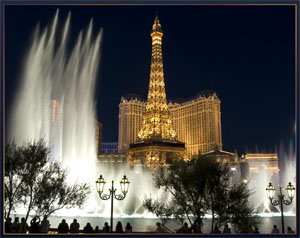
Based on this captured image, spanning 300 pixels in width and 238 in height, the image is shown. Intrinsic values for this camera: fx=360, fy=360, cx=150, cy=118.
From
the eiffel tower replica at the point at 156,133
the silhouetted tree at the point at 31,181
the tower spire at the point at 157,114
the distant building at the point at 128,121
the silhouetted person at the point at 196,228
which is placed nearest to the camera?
the silhouetted tree at the point at 31,181

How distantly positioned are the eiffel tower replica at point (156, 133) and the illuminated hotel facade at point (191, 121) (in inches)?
919

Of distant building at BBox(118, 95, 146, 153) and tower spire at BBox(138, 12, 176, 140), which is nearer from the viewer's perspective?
tower spire at BBox(138, 12, 176, 140)

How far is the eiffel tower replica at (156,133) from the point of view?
84.8 metres

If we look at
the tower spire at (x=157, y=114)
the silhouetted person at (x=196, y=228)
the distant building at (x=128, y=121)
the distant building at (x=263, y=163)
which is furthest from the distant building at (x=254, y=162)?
the silhouetted person at (x=196, y=228)

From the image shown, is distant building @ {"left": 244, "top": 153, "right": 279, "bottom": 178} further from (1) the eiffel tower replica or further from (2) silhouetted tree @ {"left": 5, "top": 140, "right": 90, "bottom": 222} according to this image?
(2) silhouetted tree @ {"left": 5, "top": 140, "right": 90, "bottom": 222}

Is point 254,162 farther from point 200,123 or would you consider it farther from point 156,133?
point 156,133

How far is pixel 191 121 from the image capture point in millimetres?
120188

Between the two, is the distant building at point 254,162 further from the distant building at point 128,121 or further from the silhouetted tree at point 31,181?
the silhouetted tree at point 31,181

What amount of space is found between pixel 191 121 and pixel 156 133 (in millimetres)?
33623

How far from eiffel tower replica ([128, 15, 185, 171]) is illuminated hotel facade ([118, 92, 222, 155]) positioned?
2335cm

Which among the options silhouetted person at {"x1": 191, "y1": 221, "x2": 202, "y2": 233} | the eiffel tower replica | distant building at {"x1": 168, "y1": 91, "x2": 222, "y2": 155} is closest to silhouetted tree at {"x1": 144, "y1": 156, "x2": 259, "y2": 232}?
silhouetted person at {"x1": 191, "y1": 221, "x2": 202, "y2": 233}

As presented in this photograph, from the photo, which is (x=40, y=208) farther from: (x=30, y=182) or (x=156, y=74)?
(x=156, y=74)

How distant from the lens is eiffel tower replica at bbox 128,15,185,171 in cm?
8475

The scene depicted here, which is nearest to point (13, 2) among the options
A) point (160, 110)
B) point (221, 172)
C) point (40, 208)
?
point (40, 208)
